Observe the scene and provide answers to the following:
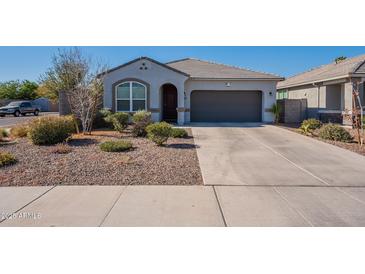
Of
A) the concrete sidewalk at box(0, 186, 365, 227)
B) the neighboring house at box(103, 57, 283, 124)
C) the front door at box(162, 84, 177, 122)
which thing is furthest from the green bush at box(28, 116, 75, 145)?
the front door at box(162, 84, 177, 122)

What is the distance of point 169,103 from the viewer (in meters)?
20.9

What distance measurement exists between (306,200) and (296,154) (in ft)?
15.5

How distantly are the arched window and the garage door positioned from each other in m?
3.85

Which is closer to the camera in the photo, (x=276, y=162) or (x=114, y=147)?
(x=276, y=162)

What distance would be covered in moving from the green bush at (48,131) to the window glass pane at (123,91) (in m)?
7.59

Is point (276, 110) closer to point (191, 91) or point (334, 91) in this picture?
point (334, 91)

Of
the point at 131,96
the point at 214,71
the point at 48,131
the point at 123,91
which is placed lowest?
the point at 48,131

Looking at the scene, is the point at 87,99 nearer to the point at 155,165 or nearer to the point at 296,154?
the point at 155,165

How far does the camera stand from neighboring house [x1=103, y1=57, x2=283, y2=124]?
18734 mm

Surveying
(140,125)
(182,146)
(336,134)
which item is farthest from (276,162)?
(140,125)

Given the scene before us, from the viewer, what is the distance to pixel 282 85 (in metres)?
28.8

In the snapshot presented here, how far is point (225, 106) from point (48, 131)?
519 inches

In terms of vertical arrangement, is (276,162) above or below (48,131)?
below

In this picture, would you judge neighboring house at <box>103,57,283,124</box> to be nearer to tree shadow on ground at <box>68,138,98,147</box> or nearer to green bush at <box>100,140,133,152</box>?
tree shadow on ground at <box>68,138,98,147</box>
